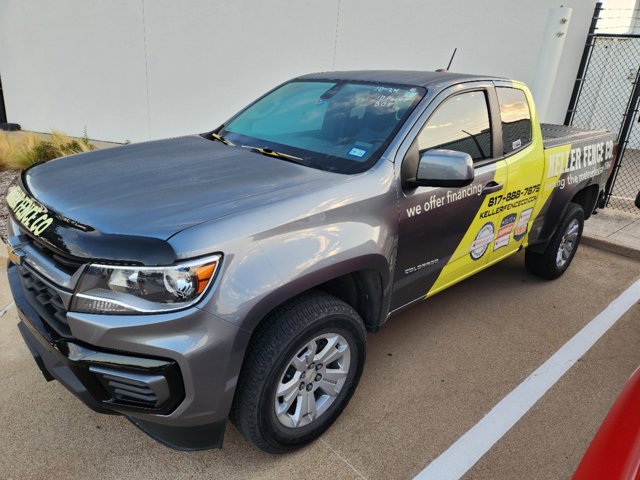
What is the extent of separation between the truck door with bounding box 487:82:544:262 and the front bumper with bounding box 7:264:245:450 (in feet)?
6.97

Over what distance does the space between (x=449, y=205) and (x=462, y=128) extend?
0.55 m

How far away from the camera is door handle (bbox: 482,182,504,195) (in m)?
3.08

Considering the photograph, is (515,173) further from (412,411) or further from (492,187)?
(412,411)

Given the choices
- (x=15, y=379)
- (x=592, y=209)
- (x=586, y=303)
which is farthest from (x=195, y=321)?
(x=592, y=209)

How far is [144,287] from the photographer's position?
70.1 inches

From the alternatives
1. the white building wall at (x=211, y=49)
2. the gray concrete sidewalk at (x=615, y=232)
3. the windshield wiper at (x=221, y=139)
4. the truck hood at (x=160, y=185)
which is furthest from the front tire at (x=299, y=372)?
the white building wall at (x=211, y=49)

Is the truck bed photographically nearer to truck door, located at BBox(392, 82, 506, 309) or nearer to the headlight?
truck door, located at BBox(392, 82, 506, 309)

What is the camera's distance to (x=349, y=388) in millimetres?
2535

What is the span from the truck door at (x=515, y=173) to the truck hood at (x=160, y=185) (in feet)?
4.99

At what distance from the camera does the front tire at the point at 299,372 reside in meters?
2.04

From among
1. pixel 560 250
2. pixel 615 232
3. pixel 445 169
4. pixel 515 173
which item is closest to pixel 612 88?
pixel 615 232

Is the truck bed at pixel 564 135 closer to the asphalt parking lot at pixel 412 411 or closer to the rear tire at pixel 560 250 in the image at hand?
the rear tire at pixel 560 250

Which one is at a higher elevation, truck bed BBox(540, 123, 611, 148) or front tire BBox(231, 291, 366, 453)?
truck bed BBox(540, 123, 611, 148)

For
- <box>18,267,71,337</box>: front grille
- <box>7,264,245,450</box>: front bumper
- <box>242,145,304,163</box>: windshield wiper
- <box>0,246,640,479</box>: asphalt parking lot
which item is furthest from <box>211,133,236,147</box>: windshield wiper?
<box>0,246,640,479</box>: asphalt parking lot
